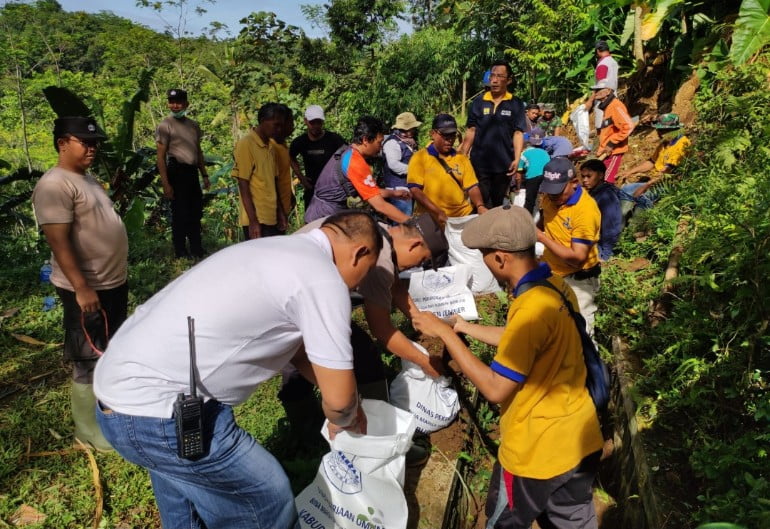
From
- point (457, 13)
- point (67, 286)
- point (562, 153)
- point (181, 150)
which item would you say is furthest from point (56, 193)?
point (457, 13)

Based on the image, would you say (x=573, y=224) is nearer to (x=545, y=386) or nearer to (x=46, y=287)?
(x=545, y=386)

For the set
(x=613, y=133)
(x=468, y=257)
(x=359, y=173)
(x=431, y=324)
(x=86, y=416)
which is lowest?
(x=86, y=416)

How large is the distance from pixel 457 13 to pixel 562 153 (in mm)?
8851

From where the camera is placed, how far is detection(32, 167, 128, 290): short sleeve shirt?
107 inches

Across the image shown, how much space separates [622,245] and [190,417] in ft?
16.2

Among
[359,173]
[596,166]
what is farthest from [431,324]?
[596,166]

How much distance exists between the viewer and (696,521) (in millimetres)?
2096

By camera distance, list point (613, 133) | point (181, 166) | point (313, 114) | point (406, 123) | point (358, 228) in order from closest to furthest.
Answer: point (358, 228) → point (313, 114) → point (181, 166) → point (406, 123) → point (613, 133)

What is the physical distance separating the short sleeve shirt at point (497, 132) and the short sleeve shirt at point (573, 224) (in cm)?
192

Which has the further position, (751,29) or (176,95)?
(176,95)

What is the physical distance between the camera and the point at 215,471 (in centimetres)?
175

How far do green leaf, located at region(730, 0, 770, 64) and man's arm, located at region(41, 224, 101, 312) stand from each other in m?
6.57

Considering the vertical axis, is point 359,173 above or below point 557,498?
above

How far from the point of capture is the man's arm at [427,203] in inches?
179
